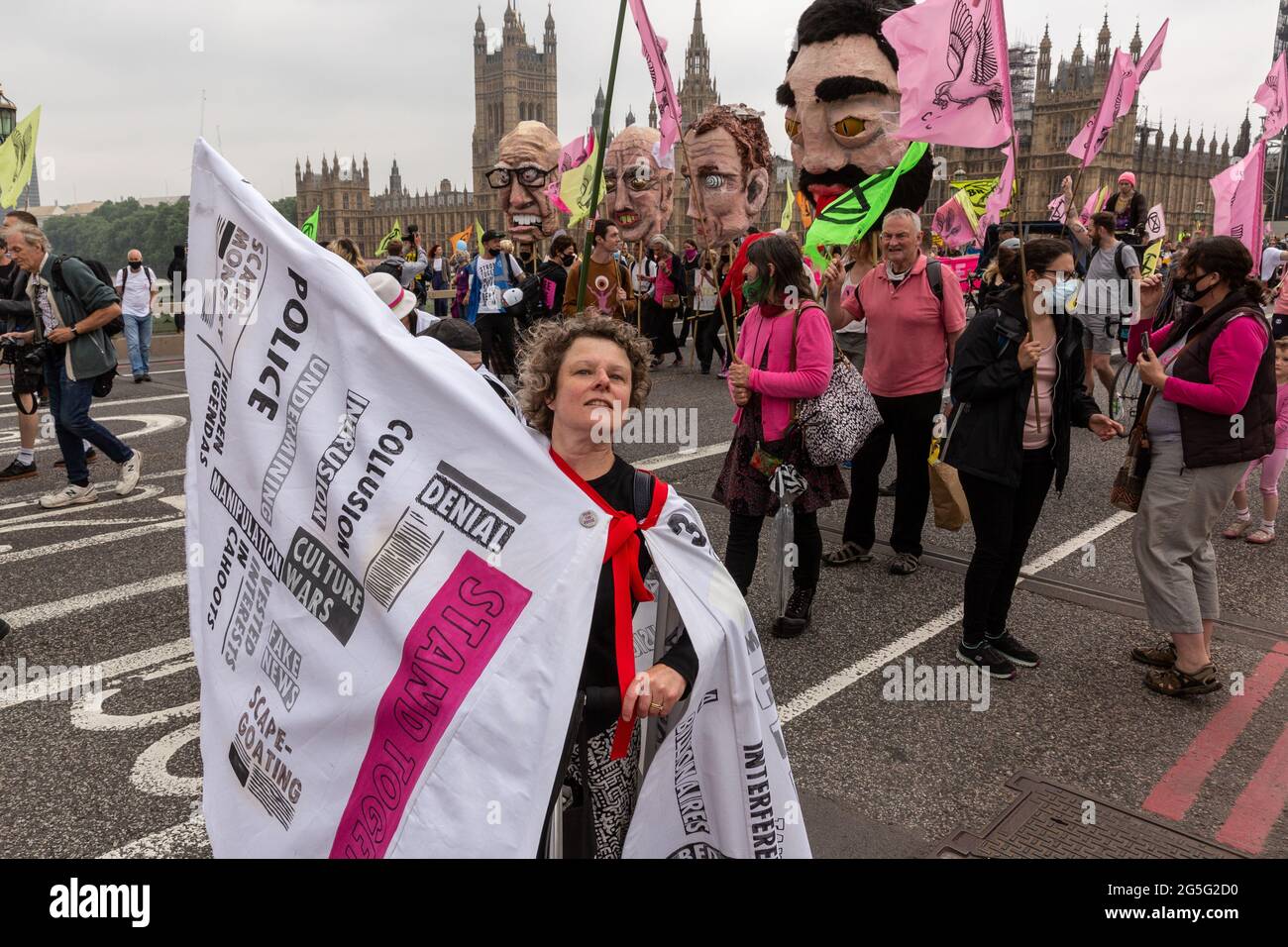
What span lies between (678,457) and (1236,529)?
4.23m

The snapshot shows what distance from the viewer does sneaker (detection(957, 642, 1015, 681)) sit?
170 inches

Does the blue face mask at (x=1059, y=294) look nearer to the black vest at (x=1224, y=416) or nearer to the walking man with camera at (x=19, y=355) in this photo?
the black vest at (x=1224, y=416)

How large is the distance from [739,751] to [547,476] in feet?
2.30

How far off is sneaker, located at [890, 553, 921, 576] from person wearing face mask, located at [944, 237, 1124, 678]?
1191mm

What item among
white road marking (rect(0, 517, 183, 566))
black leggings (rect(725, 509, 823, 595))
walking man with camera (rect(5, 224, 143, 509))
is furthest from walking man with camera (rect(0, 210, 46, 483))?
black leggings (rect(725, 509, 823, 595))

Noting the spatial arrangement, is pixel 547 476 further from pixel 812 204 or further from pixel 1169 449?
→ pixel 812 204

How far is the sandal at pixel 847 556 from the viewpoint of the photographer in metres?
5.77

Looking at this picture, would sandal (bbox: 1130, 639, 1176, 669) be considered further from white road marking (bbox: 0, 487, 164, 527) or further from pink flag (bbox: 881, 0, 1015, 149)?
white road marking (bbox: 0, 487, 164, 527)

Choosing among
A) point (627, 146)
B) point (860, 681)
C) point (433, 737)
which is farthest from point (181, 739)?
point (627, 146)

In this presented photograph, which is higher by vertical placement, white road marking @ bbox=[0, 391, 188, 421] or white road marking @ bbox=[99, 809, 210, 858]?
white road marking @ bbox=[0, 391, 188, 421]

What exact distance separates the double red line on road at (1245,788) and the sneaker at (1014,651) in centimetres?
73

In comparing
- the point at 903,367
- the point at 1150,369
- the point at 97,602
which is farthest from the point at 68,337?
the point at 1150,369

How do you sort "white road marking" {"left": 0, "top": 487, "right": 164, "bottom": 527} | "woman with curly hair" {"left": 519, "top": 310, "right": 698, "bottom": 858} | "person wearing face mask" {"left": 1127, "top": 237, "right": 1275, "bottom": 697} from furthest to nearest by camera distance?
"white road marking" {"left": 0, "top": 487, "right": 164, "bottom": 527}, "person wearing face mask" {"left": 1127, "top": 237, "right": 1275, "bottom": 697}, "woman with curly hair" {"left": 519, "top": 310, "right": 698, "bottom": 858}

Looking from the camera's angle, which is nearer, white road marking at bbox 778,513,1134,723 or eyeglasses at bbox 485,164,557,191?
white road marking at bbox 778,513,1134,723
